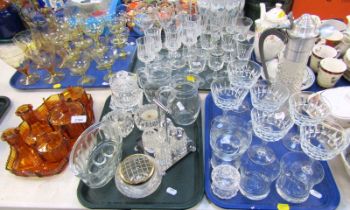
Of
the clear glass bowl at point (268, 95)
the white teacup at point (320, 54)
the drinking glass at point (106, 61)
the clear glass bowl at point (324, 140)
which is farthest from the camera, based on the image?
the drinking glass at point (106, 61)

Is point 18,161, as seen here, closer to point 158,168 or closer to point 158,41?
point 158,168

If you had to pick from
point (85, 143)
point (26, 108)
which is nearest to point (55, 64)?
point (26, 108)

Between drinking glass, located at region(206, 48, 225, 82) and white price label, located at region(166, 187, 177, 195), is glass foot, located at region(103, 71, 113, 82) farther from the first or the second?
white price label, located at region(166, 187, 177, 195)

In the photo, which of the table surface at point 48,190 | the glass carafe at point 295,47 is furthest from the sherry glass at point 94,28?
the glass carafe at point 295,47

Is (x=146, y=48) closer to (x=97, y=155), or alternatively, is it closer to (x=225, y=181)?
(x=97, y=155)

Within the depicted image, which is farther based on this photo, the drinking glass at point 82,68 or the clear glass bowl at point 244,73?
the drinking glass at point 82,68

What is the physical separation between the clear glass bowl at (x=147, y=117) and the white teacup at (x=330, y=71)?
0.51 m

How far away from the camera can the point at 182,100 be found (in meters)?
0.78

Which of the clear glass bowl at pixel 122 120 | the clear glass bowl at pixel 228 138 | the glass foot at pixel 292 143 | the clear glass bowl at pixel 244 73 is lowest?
the glass foot at pixel 292 143

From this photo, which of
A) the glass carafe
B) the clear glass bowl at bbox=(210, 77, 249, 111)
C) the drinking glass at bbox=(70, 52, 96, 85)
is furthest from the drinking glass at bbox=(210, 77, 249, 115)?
the drinking glass at bbox=(70, 52, 96, 85)

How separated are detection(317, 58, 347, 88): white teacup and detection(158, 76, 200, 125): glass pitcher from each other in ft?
1.28

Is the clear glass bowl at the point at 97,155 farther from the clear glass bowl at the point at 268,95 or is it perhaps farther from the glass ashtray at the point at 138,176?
the clear glass bowl at the point at 268,95

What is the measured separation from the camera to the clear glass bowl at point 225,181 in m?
0.59

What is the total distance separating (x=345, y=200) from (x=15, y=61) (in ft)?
3.51
